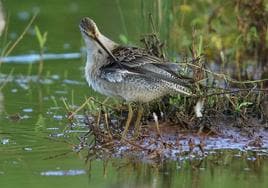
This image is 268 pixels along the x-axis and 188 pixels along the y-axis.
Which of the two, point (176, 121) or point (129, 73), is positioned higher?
point (129, 73)

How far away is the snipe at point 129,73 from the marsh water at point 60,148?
62 cm

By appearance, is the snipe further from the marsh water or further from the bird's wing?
the marsh water

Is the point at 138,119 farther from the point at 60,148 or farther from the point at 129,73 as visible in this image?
the point at 60,148

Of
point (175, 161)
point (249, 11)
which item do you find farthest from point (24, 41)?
point (175, 161)

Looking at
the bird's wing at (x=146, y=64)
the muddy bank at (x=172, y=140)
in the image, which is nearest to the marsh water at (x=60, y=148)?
the muddy bank at (x=172, y=140)

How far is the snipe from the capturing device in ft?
26.0

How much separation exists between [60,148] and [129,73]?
90 centimetres

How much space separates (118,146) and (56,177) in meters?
0.95

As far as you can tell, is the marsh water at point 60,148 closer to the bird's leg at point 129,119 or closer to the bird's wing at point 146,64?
the bird's leg at point 129,119

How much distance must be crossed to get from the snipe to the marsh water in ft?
2.04

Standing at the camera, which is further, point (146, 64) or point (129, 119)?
point (129, 119)

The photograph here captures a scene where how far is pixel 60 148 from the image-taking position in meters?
8.04

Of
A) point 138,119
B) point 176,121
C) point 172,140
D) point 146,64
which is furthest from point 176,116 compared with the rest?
point 146,64

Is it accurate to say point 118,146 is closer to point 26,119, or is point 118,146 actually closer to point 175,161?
point 175,161
